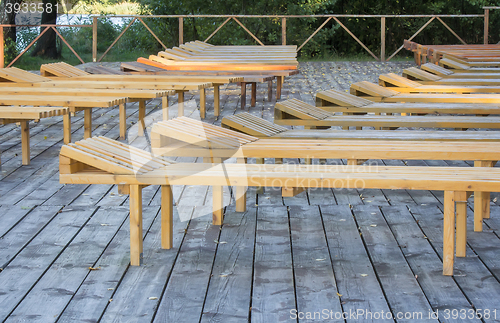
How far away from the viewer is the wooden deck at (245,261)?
219 cm

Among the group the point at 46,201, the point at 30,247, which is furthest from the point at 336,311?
the point at 46,201

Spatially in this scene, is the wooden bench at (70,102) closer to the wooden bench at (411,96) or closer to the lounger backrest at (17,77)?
the lounger backrest at (17,77)

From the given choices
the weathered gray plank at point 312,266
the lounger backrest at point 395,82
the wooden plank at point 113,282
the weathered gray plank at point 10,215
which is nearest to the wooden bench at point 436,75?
the lounger backrest at point 395,82

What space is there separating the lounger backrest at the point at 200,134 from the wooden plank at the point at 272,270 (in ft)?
1.32

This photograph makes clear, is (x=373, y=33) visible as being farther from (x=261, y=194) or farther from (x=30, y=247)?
(x=30, y=247)

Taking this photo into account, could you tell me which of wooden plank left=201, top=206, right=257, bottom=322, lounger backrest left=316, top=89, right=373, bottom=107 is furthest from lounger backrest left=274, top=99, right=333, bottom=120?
wooden plank left=201, top=206, right=257, bottom=322

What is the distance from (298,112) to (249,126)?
0.56 m

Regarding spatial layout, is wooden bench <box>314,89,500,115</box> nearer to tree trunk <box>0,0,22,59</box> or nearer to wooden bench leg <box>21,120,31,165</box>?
wooden bench leg <box>21,120,31,165</box>

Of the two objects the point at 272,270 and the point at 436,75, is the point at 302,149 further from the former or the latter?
the point at 436,75

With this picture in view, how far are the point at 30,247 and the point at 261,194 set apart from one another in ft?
4.49

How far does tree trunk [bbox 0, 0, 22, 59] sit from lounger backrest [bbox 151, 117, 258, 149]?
31.1 feet

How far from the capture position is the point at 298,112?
13.1 ft

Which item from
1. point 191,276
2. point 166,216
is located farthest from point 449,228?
point 166,216

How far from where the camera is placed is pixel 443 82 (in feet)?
18.7
